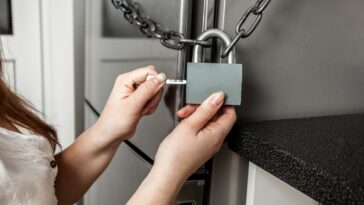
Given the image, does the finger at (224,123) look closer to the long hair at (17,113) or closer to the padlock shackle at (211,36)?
the padlock shackle at (211,36)

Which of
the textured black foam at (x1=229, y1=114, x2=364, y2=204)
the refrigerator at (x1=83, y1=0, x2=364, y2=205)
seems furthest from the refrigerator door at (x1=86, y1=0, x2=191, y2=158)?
the textured black foam at (x1=229, y1=114, x2=364, y2=204)

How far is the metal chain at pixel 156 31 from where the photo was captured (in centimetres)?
53

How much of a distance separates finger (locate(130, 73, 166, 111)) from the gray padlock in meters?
0.04

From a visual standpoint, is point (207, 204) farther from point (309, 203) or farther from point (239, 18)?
point (239, 18)

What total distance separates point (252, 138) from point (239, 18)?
6.6 inches

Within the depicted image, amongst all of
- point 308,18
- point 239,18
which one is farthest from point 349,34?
point 239,18

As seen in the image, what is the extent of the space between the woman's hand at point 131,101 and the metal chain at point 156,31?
47mm

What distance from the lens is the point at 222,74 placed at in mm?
507

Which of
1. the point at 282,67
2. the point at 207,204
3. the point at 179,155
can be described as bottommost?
the point at 207,204

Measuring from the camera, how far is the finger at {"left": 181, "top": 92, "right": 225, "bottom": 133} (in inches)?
19.6

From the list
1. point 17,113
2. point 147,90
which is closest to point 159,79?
point 147,90

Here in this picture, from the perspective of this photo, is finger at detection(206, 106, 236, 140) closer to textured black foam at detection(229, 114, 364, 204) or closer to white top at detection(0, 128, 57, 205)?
textured black foam at detection(229, 114, 364, 204)

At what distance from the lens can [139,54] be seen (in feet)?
2.34

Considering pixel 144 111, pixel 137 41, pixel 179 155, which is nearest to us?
pixel 179 155
